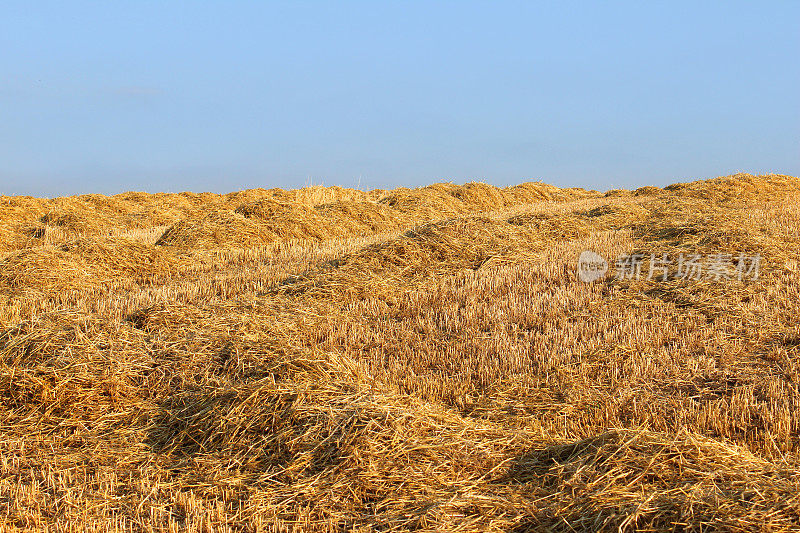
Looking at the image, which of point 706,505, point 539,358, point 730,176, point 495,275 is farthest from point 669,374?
point 730,176

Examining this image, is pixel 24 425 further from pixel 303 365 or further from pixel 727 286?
pixel 727 286

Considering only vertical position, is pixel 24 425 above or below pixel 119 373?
below

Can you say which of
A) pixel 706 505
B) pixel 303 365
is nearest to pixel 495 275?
pixel 303 365

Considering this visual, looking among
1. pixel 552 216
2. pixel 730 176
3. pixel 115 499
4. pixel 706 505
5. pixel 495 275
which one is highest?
pixel 730 176

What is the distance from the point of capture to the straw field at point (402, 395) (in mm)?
2914

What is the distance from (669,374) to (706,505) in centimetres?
211

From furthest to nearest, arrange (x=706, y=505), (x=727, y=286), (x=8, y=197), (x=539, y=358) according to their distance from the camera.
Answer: (x=8, y=197)
(x=727, y=286)
(x=539, y=358)
(x=706, y=505)

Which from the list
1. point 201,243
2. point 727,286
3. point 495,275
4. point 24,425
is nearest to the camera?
point 24,425

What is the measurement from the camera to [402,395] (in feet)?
12.9

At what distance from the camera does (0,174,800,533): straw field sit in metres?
2.91

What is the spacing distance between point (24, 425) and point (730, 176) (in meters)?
22.9

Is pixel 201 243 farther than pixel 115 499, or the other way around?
pixel 201 243

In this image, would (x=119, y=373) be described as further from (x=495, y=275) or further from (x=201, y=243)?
(x=201, y=243)

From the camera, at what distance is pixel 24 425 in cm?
400
